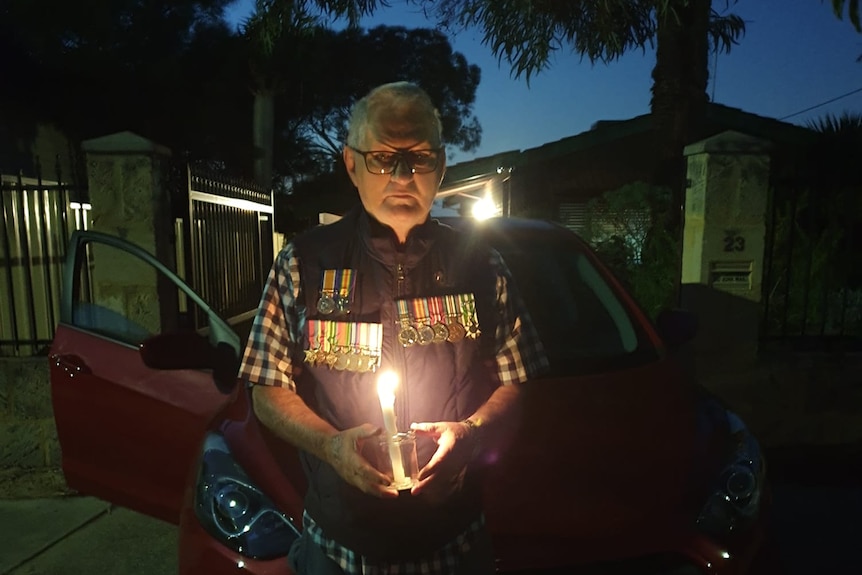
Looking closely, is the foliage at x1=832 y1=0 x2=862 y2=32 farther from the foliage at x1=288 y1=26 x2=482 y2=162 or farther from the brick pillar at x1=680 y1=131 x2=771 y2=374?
the foliage at x1=288 y1=26 x2=482 y2=162

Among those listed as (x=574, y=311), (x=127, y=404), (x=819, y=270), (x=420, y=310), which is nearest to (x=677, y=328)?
(x=574, y=311)

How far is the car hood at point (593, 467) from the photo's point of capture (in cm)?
167

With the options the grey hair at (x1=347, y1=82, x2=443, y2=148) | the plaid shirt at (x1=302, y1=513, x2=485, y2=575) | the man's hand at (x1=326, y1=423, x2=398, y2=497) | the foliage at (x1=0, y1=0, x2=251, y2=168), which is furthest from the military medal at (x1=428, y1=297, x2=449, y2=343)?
the foliage at (x1=0, y1=0, x2=251, y2=168)

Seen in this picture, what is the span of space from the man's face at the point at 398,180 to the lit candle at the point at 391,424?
38 cm

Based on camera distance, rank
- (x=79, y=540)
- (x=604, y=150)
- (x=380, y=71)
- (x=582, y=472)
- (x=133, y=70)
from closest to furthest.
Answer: (x=582, y=472)
(x=79, y=540)
(x=604, y=150)
(x=133, y=70)
(x=380, y=71)

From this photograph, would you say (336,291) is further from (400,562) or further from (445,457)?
(400,562)

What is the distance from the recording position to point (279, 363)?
1361mm

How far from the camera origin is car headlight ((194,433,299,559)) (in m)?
1.66

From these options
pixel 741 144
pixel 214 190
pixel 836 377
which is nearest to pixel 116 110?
pixel 214 190

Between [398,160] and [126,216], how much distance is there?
10.7 ft

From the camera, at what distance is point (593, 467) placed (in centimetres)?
185

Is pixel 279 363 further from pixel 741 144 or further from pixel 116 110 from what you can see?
pixel 116 110

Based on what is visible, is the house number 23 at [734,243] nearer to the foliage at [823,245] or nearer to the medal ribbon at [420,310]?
the foliage at [823,245]

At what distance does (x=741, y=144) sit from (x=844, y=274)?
1.68 m
